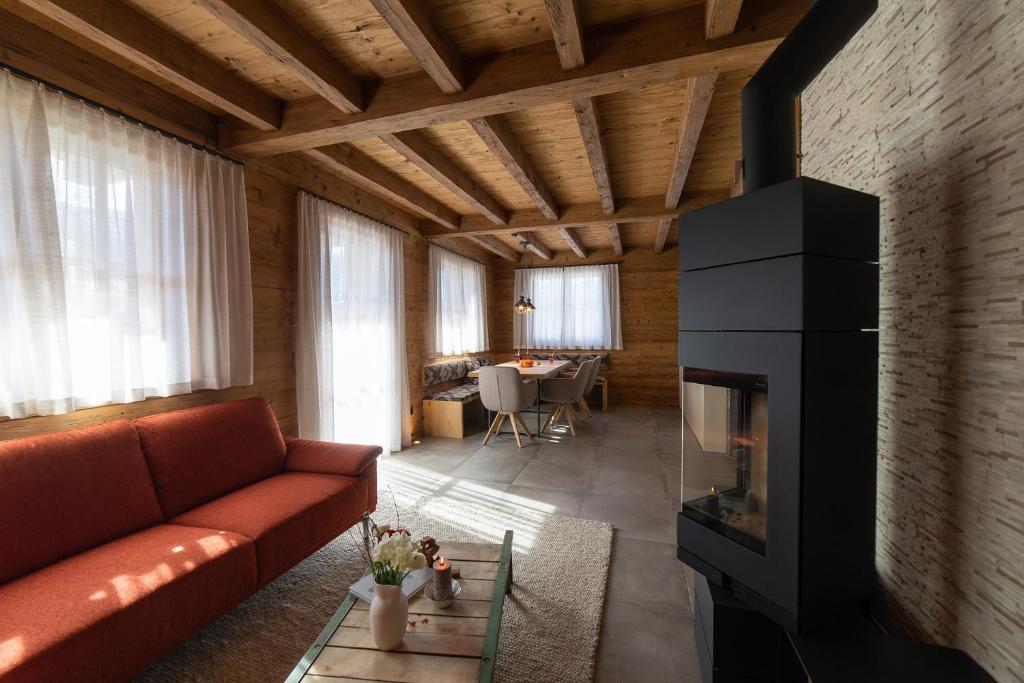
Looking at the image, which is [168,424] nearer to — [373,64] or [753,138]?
[373,64]

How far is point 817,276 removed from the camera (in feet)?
3.77

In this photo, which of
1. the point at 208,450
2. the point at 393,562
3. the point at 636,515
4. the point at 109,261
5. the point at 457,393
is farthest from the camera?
the point at 457,393

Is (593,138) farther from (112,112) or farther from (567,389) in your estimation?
(567,389)

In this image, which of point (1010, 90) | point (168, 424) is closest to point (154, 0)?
point (168, 424)

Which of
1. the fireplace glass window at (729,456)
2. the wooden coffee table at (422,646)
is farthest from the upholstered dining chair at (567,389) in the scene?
the wooden coffee table at (422,646)

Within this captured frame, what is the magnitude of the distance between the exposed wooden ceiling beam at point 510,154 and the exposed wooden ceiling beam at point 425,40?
421mm

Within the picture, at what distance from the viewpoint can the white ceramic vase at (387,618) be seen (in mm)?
1173

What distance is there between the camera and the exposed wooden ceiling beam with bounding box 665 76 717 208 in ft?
6.95

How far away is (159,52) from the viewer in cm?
187

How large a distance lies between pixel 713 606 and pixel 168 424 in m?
2.59

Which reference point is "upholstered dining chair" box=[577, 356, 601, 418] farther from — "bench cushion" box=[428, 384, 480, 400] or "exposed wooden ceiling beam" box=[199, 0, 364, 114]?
"exposed wooden ceiling beam" box=[199, 0, 364, 114]

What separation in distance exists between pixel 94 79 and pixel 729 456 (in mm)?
3413

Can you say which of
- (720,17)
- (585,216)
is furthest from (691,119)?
(585,216)

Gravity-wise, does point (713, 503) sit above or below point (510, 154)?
below
